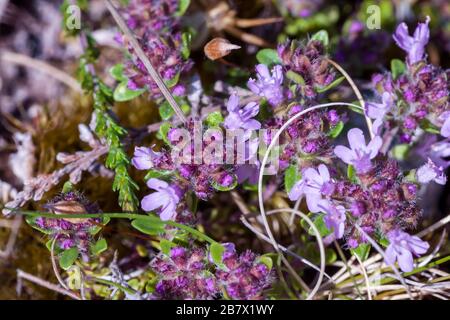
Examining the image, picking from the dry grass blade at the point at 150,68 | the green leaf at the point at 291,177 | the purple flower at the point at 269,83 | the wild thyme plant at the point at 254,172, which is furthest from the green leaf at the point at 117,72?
the green leaf at the point at 291,177

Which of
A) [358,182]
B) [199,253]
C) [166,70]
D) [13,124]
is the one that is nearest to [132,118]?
[166,70]

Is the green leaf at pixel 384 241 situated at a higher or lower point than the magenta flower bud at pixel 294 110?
lower

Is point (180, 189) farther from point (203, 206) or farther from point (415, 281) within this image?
point (415, 281)

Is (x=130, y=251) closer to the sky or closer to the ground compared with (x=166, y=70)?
closer to the ground

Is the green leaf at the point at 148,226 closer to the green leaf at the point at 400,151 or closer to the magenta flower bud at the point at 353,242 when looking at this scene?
the magenta flower bud at the point at 353,242

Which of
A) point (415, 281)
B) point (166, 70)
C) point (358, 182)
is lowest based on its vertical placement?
point (415, 281)

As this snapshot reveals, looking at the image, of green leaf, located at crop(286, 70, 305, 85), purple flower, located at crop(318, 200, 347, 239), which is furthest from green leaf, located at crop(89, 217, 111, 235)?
green leaf, located at crop(286, 70, 305, 85)
